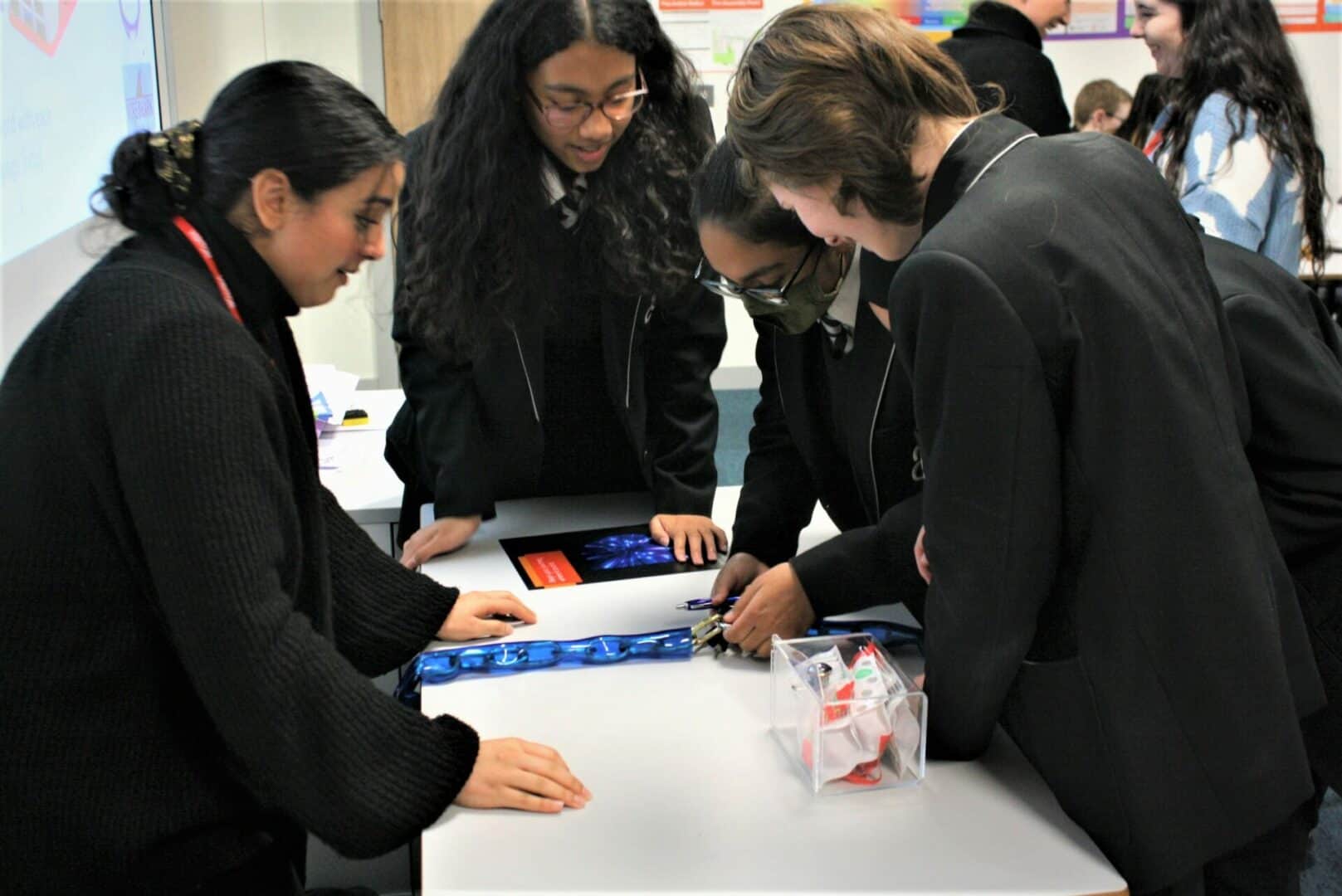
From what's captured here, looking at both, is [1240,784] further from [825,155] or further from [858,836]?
[825,155]

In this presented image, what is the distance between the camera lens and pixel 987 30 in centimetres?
311

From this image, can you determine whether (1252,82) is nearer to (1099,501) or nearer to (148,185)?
(1099,501)

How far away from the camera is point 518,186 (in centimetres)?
181

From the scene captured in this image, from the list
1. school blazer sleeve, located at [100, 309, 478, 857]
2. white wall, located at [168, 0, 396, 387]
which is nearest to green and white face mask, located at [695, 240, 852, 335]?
school blazer sleeve, located at [100, 309, 478, 857]

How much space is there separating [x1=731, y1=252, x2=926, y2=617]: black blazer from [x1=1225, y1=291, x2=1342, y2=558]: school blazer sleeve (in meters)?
0.36

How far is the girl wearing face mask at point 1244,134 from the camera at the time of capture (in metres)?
2.58

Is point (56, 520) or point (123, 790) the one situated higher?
point (56, 520)

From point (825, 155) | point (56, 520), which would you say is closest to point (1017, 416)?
point (825, 155)

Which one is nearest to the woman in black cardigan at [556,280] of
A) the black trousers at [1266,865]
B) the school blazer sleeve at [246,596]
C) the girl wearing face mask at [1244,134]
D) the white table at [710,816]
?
the white table at [710,816]

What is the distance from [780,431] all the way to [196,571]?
3.08 ft

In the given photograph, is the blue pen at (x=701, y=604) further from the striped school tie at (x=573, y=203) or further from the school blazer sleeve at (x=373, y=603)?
the striped school tie at (x=573, y=203)

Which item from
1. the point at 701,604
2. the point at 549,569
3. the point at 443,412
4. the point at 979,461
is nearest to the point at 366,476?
the point at 443,412

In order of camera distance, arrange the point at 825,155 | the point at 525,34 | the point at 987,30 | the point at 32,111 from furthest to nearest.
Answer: the point at 987,30 < the point at 32,111 < the point at 525,34 < the point at 825,155

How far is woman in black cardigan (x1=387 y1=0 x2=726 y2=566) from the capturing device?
5.77 feet
